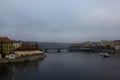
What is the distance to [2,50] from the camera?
47094 millimetres

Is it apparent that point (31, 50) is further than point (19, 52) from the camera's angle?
Yes

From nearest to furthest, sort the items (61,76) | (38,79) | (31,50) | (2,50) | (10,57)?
(38,79), (61,76), (10,57), (2,50), (31,50)

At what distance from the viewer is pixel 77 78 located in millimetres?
28156

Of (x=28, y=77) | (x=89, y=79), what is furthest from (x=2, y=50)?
(x=89, y=79)

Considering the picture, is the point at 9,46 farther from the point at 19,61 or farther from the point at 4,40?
the point at 19,61

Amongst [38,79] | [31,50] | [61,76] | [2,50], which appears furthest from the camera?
[31,50]

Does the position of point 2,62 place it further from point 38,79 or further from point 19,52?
point 38,79

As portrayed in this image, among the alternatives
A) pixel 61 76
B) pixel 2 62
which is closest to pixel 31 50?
pixel 2 62

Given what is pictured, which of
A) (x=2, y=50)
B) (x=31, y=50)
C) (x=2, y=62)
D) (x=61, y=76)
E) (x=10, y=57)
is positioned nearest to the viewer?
(x=61, y=76)

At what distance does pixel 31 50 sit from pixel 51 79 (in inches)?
1059

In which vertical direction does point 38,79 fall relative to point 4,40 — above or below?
below

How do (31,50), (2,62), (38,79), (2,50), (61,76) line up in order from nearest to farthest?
(38,79)
(61,76)
(2,62)
(2,50)
(31,50)

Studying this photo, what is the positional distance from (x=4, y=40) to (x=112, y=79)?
1008 inches

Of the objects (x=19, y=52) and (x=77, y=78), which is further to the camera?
(x=19, y=52)
